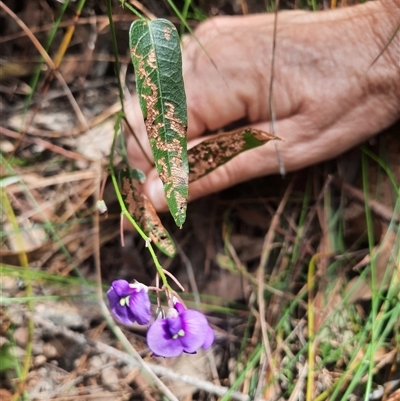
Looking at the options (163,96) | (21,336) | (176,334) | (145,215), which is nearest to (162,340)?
(176,334)

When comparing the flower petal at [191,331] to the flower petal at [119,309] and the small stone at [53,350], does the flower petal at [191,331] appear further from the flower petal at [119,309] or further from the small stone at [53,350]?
the small stone at [53,350]

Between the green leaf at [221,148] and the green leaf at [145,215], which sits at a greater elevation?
the green leaf at [221,148]

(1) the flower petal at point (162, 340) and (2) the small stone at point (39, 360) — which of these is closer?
(1) the flower petal at point (162, 340)

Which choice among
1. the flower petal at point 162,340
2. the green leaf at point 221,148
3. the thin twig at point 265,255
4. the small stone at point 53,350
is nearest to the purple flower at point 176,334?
the flower petal at point 162,340

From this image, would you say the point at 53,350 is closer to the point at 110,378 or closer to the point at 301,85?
the point at 110,378

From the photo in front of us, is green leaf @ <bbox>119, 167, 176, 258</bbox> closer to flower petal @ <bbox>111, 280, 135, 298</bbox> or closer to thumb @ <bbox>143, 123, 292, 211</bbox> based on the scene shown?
flower petal @ <bbox>111, 280, 135, 298</bbox>

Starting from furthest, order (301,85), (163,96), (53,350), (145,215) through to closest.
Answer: (53,350), (301,85), (145,215), (163,96)

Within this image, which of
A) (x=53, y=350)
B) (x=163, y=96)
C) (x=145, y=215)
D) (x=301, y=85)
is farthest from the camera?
(x=53, y=350)

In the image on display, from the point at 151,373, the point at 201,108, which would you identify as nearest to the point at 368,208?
the point at 201,108
